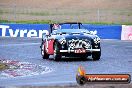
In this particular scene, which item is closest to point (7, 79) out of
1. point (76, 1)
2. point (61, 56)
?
point (61, 56)

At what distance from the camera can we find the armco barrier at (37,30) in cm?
4222

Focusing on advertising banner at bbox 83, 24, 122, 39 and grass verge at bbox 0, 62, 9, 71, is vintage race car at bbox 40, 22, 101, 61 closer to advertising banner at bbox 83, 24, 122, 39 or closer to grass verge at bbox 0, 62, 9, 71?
grass verge at bbox 0, 62, 9, 71

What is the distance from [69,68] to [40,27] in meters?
23.9

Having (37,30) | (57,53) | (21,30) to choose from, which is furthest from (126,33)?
(57,53)

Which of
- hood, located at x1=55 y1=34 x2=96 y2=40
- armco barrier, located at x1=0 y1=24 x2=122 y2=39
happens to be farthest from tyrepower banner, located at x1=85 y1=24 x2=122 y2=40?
hood, located at x1=55 y1=34 x2=96 y2=40

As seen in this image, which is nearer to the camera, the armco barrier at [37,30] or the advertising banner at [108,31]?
the advertising banner at [108,31]

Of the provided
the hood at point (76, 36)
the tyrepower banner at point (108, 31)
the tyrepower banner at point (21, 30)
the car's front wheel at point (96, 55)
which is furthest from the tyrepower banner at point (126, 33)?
the hood at point (76, 36)

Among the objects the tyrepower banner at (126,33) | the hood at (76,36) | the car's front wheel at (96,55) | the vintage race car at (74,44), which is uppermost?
the hood at (76,36)

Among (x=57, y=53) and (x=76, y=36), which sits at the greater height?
(x=76, y=36)

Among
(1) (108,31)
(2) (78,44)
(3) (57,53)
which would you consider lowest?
(1) (108,31)

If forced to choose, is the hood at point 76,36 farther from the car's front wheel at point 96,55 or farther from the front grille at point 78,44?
the car's front wheel at point 96,55

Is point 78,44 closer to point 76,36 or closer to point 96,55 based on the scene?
point 76,36

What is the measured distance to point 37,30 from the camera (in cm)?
4409

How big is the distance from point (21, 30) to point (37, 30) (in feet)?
4.06
